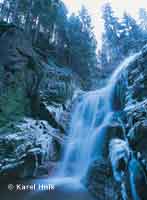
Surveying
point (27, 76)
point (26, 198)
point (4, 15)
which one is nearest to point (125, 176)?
point (26, 198)

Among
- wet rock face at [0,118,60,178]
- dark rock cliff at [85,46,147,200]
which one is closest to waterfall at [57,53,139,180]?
wet rock face at [0,118,60,178]

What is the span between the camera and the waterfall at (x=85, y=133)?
12.1 m

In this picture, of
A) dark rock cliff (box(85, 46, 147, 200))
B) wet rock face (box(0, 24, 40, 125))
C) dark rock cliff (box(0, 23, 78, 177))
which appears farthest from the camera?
wet rock face (box(0, 24, 40, 125))

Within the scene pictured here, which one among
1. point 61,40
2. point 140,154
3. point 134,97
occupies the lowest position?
point 140,154

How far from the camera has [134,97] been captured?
10.8 meters

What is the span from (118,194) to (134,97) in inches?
216

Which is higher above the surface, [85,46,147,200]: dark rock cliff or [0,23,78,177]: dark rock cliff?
[0,23,78,177]: dark rock cliff

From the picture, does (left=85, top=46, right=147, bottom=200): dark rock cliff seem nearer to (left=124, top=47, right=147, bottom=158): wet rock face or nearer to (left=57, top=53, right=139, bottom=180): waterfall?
(left=124, top=47, right=147, bottom=158): wet rock face

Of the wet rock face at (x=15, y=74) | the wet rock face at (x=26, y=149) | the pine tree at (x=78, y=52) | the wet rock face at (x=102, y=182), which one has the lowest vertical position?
the wet rock face at (x=102, y=182)

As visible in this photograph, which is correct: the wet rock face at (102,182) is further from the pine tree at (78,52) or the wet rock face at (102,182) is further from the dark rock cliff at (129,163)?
the pine tree at (78,52)

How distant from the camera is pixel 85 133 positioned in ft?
49.1

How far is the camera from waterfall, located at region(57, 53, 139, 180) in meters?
12.1

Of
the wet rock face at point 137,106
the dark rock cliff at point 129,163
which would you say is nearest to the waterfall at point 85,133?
the dark rock cliff at point 129,163

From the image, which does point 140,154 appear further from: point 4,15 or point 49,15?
point 4,15
